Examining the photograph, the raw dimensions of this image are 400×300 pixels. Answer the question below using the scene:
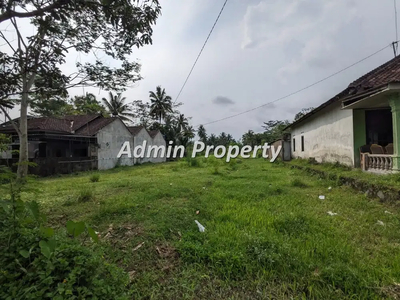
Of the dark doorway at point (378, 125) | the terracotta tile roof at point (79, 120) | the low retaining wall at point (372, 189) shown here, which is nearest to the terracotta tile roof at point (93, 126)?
the terracotta tile roof at point (79, 120)

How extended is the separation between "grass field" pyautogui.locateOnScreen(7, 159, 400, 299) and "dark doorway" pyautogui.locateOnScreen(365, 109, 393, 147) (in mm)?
4090

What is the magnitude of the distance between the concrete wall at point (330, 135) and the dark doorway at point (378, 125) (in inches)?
23.4

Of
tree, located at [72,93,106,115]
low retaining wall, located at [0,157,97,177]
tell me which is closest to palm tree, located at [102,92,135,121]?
tree, located at [72,93,106,115]

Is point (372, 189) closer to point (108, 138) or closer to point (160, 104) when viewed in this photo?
point (108, 138)

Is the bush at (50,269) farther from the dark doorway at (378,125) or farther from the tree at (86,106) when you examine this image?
the tree at (86,106)

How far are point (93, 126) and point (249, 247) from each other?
60.2ft

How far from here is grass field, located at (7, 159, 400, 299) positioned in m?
→ 1.93

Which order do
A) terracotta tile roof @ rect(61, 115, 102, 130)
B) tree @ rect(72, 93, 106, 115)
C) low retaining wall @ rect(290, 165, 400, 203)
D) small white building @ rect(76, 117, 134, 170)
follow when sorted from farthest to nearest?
tree @ rect(72, 93, 106, 115), terracotta tile roof @ rect(61, 115, 102, 130), small white building @ rect(76, 117, 134, 170), low retaining wall @ rect(290, 165, 400, 203)

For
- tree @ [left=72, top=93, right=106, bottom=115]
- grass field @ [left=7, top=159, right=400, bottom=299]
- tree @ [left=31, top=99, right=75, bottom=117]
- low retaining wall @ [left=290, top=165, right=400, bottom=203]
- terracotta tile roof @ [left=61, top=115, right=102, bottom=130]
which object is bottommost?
grass field @ [left=7, top=159, right=400, bottom=299]

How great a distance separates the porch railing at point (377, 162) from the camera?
19.1 feet

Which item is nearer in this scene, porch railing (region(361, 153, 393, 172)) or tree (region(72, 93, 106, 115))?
porch railing (region(361, 153, 393, 172))

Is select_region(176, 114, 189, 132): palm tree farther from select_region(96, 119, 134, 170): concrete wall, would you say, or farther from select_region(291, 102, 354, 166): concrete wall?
select_region(291, 102, 354, 166): concrete wall

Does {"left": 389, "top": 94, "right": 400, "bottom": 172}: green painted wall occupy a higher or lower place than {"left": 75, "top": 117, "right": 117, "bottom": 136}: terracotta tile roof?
lower

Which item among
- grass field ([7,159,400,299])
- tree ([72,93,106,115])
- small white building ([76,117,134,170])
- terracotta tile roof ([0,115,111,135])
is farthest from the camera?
tree ([72,93,106,115])
